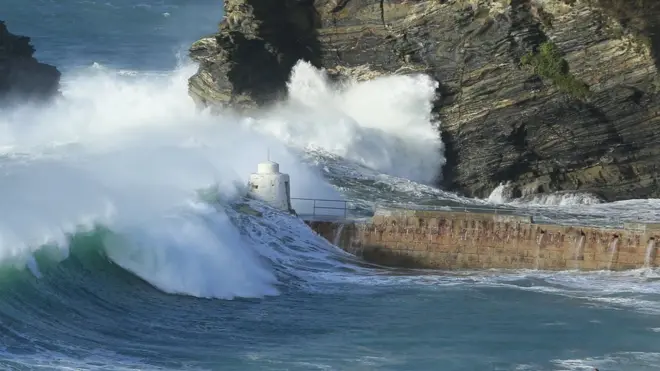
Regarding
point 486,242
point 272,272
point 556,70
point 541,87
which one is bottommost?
point 272,272

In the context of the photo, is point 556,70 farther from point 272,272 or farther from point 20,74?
point 20,74

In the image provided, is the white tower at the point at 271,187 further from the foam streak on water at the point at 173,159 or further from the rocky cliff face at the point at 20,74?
the rocky cliff face at the point at 20,74

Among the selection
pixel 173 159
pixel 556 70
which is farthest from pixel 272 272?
pixel 556 70

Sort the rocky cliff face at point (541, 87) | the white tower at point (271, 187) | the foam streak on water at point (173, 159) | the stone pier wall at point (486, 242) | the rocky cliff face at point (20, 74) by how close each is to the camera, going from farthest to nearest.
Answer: the rocky cliff face at point (20, 74) → the rocky cliff face at point (541, 87) → the white tower at point (271, 187) → the stone pier wall at point (486, 242) → the foam streak on water at point (173, 159)

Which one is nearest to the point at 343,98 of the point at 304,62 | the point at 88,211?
the point at 304,62

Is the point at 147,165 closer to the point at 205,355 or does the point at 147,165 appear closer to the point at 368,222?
the point at 368,222

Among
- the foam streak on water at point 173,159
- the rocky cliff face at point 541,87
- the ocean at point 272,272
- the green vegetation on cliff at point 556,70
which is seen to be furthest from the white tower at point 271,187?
the green vegetation on cliff at point 556,70
